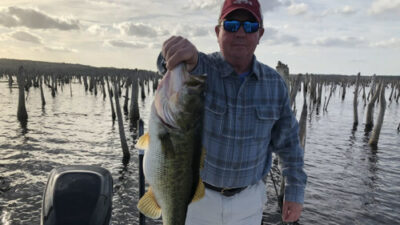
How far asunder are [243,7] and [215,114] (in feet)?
3.04

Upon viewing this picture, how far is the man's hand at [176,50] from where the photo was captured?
2146 mm

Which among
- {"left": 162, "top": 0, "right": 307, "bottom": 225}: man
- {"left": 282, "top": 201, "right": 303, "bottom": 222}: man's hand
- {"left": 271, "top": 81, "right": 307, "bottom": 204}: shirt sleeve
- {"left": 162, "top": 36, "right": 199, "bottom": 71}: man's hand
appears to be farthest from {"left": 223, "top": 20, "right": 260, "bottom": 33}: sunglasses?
{"left": 282, "top": 201, "right": 303, "bottom": 222}: man's hand

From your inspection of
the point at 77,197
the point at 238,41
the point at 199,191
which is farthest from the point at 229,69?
the point at 77,197

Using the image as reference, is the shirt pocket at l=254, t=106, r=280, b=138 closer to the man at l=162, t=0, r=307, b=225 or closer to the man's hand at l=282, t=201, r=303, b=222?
the man at l=162, t=0, r=307, b=225

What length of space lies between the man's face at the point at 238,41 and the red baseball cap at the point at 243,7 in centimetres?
4

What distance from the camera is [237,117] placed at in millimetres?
2832

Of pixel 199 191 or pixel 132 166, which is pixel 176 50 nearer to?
pixel 199 191

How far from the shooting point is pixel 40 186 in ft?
35.0

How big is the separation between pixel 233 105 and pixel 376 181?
12.6 metres

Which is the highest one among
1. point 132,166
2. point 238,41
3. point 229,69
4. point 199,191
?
point 238,41

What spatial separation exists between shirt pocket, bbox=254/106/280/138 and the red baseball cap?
80 centimetres

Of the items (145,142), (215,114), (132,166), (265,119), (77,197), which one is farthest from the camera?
(132,166)

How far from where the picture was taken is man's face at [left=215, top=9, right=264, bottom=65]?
2652 millimetres

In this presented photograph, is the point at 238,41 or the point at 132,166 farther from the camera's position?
the point at 132,166
